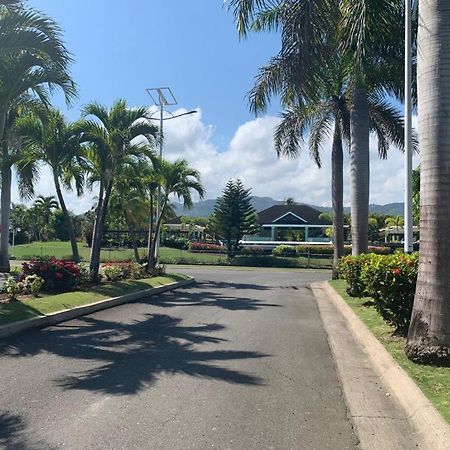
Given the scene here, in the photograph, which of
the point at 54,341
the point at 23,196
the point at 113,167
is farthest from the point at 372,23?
the point at 23,196

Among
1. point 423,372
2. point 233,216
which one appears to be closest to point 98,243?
point 423,372

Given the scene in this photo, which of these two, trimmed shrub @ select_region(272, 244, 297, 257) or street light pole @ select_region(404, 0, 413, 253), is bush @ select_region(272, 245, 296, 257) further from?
street light pole @ select_region(404, 0, 413, 253)

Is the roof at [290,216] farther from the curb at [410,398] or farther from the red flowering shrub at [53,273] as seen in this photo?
the curb at [410,398]

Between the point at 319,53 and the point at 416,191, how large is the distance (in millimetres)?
26897

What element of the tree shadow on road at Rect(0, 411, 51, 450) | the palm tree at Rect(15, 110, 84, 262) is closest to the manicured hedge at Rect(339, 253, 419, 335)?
the tree shadow on road at Rect(0, 411, 51, 450)

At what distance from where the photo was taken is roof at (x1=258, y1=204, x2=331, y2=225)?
243ft

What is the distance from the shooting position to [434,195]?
6824 millimetres

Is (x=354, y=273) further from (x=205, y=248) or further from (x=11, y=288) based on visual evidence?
(x=205, y=248)

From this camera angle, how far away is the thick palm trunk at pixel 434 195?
21.8 ft

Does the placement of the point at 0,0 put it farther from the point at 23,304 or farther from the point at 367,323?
the point at 367,323

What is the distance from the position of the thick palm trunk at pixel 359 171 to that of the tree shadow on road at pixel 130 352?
7889 mm

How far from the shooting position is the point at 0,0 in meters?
10.7

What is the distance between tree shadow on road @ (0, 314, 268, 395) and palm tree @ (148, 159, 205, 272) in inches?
539

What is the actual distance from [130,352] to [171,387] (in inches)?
77.4
